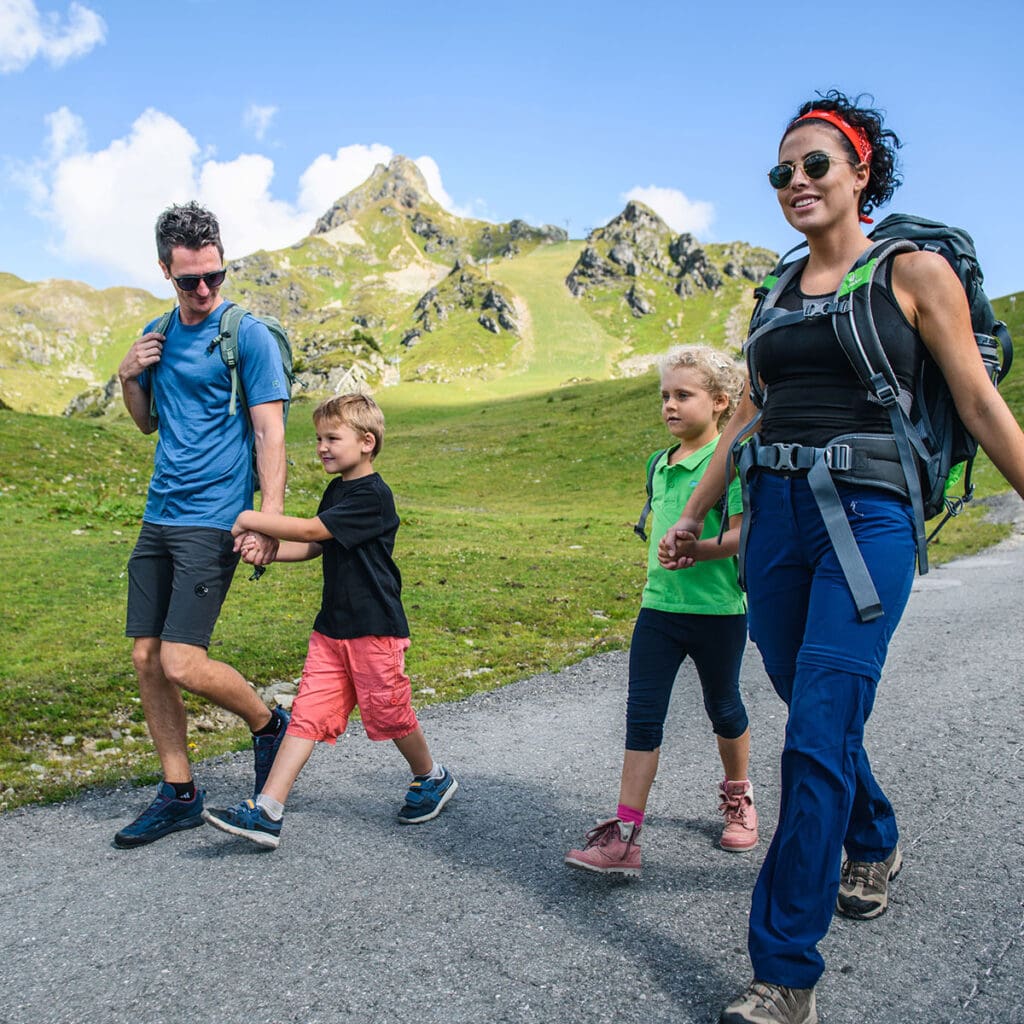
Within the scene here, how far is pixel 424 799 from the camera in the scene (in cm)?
526

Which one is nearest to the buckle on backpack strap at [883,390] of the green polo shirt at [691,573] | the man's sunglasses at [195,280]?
the green polo shirt at [691,573]

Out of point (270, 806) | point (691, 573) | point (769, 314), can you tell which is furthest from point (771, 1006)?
point (270, 806)

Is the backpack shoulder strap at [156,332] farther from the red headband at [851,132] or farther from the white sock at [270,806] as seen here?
the red headband at [851,132]

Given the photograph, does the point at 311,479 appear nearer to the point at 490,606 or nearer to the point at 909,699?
the point at 490,606

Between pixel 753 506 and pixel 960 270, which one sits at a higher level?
pixel 960 270

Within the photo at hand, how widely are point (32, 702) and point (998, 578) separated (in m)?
13.2

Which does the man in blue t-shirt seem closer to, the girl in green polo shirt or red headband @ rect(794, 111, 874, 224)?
the girl in green polo shirt

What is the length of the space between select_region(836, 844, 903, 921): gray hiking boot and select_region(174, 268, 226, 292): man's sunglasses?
14.7ft

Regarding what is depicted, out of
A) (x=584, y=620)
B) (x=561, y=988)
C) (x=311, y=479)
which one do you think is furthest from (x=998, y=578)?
(x=311, y=479)

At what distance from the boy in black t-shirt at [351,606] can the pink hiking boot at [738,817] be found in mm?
1624

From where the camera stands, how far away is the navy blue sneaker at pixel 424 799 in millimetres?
5211

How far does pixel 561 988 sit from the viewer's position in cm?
340

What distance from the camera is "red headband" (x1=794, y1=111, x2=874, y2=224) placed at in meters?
3.66

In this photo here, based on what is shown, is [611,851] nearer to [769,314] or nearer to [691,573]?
[691,573]
